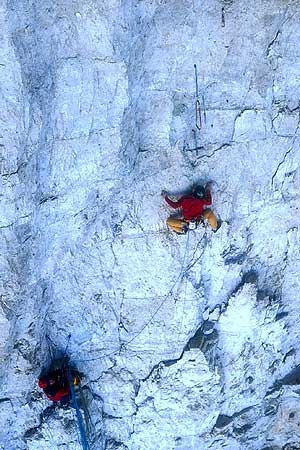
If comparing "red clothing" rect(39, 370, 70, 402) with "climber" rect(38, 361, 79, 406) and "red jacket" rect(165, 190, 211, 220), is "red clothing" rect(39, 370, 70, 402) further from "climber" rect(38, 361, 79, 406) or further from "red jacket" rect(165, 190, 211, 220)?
"red jacket" rect(165, 190, 211, 220)

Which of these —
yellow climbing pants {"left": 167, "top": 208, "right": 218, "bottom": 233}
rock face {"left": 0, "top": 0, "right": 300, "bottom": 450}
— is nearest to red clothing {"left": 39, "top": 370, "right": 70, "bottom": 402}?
rock face {"left": 0, "top": 0, "right": 300, "bottom": 450}

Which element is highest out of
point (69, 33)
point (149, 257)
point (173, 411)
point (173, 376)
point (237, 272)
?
point (69, 33)

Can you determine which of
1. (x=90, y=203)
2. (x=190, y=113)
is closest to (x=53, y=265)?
(x=90, y=203)

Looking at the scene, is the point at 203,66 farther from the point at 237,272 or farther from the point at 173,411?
the point at 173,411

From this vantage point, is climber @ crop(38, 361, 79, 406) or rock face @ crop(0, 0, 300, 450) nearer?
rock face @ crop(0, 0, 300, 450)

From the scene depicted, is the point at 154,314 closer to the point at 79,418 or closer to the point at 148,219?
the point at 148,219

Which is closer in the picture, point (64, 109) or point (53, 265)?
point (64, 109)

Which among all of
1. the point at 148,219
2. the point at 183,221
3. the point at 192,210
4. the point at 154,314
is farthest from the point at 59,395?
the point at 192,210
